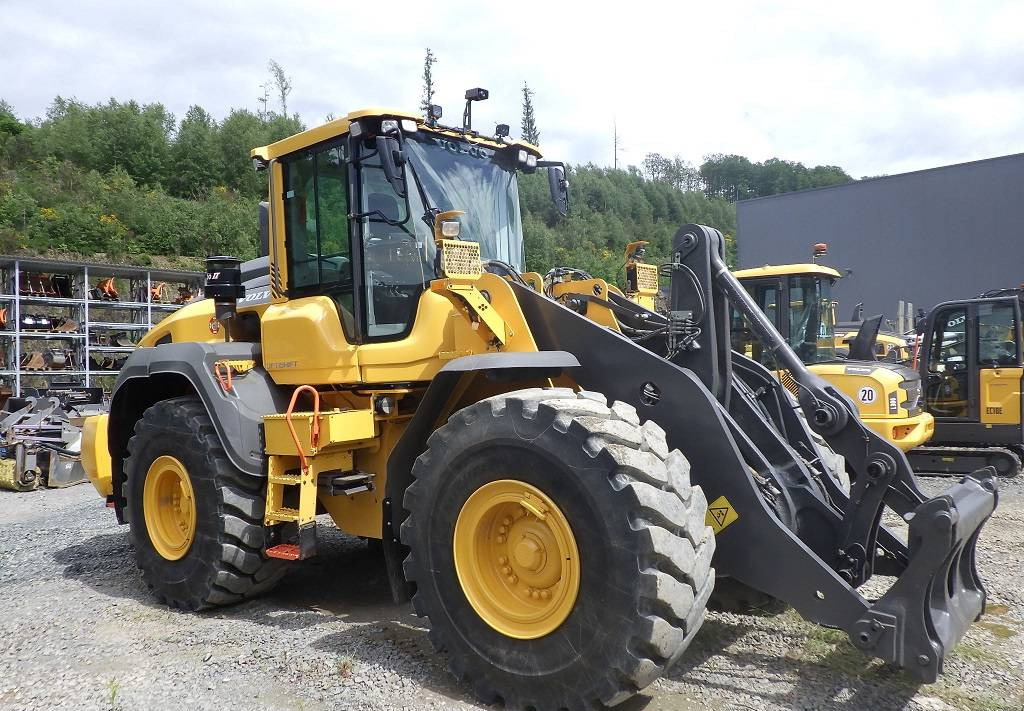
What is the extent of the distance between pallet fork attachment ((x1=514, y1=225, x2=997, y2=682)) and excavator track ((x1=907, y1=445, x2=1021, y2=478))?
7.06m

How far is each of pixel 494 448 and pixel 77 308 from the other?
54.0 feet

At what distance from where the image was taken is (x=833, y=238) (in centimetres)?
3133

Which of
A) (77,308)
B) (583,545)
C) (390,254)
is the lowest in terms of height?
(583,545)

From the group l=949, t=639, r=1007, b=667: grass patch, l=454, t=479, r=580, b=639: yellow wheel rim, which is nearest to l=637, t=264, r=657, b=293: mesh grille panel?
l=454, t=479, r=580, b=639: yellow wheel rim

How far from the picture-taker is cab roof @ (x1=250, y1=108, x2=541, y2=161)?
445 cm

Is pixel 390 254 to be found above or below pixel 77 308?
below

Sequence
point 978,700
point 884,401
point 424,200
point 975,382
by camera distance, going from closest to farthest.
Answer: point 978,700 → point 424,200 → point 884,401 → point 975,382

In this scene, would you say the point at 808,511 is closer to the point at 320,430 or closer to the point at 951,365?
the point at 320,430

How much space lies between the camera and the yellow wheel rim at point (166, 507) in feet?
16.7

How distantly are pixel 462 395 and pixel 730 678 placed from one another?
6.33 ft

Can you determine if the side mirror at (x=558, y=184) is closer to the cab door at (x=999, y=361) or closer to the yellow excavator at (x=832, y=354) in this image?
the yellow excavator at (x=832, y=354)

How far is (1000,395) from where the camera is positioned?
33.0 feet

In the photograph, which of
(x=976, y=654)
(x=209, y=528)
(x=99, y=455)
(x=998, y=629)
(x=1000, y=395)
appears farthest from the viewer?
(x=1000, y=395)

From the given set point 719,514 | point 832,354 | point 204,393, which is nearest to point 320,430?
point 204,393
